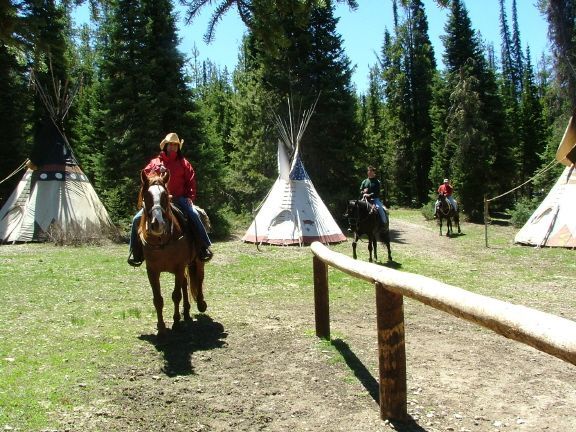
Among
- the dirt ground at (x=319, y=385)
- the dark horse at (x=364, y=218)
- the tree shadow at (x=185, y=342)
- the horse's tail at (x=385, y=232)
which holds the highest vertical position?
the dark horse at (x=364, y=218)

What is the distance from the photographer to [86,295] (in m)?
9.55

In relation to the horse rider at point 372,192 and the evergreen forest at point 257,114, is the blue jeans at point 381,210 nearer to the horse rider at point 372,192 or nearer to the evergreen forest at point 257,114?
the horse rider at point 372,192

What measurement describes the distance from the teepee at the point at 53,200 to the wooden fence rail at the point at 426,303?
1457cm

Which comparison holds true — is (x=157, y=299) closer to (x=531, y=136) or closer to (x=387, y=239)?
(x=387, y=239)

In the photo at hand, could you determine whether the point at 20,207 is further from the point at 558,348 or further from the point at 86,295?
the point at 558,348

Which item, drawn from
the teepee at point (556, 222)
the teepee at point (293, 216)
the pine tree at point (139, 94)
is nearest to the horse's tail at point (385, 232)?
the teepee at point (293, 216)

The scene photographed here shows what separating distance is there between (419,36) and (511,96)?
9467 mm

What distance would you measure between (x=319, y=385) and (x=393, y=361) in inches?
43.2

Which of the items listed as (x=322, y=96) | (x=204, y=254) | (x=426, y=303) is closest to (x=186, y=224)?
(x=204, y=254)

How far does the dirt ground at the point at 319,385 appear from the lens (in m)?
4.22

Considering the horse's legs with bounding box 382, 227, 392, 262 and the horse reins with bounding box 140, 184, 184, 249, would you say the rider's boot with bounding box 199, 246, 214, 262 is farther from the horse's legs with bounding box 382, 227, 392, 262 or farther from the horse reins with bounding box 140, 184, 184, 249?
the horse's legs with bounding box 382, 227, 392, 262

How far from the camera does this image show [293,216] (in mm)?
17891

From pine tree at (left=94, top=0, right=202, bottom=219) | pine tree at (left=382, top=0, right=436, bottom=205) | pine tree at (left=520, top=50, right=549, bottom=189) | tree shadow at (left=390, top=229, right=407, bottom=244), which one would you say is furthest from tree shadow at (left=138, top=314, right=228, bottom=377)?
pine tree at (left=520, top=50, right=549, bottom=189)

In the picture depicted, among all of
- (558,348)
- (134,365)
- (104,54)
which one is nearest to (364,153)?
(104,54)
